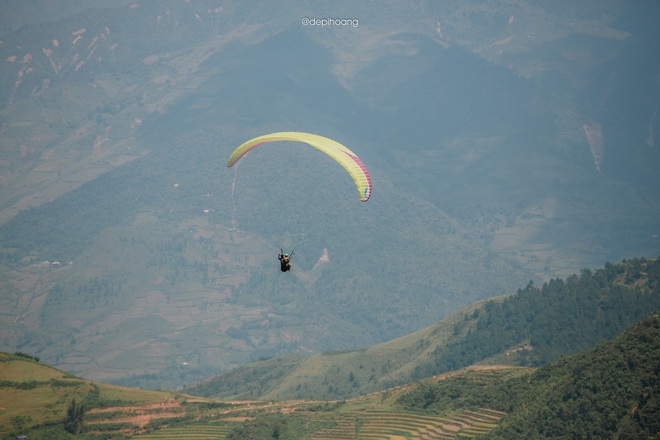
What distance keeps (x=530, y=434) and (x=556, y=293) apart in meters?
70.1

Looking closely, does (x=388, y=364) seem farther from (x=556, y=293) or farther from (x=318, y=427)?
(x=318, y=427)

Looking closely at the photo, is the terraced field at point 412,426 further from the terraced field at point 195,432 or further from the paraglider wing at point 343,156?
the paraglider wing at point 343,156

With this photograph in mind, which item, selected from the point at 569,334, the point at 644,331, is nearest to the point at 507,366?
the point at 569,334

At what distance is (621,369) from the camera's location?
106125mm

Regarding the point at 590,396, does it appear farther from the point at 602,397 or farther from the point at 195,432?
the point at 195,432

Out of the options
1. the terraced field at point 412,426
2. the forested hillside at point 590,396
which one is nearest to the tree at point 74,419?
the terraced field at point 412,426

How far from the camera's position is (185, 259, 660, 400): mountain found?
161m

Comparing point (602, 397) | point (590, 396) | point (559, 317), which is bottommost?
point (559, 317)

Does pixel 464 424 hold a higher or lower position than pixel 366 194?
lower

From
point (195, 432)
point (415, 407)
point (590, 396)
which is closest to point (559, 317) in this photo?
point (415, 407)

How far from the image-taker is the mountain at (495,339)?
161000mm

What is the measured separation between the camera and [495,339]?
171625 mm

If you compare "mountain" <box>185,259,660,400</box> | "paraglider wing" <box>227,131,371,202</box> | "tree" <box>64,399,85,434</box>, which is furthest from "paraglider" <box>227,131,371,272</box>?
"mountain" <box>185,259,660,400</box>

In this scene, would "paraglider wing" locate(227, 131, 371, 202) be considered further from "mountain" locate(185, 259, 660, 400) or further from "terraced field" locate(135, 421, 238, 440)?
"mountain" locate(185, 259, 660, 400)
